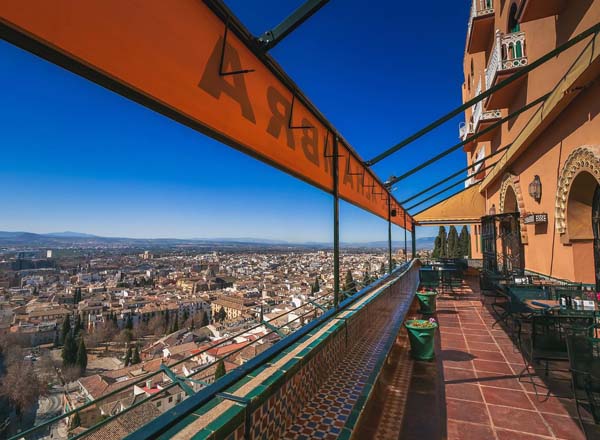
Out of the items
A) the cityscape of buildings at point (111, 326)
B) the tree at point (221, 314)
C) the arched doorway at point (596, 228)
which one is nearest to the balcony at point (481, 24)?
the arched doorway at point (596, 228)

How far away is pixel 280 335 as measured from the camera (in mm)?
2406

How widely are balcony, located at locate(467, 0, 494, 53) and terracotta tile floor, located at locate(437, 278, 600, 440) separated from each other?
Answer: 8.31 metres

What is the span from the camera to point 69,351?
2514 millimetres

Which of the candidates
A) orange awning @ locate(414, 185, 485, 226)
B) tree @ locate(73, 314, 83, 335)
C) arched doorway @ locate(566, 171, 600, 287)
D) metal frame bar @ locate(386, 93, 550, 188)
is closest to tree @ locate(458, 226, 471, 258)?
orange awning @ locate(414, 185, 485, 226)

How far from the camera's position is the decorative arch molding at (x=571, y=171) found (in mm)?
3889

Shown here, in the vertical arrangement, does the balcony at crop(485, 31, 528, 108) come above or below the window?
below

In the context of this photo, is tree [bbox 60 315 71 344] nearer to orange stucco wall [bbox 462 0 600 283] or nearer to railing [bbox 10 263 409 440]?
railing [bbox 10 263 409 440]

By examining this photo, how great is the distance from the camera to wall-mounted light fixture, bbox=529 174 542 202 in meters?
5.79

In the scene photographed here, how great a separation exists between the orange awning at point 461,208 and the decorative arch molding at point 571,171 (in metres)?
6.44

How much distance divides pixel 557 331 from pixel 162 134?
20.9ft

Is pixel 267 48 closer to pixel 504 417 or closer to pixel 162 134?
pixel 504 417

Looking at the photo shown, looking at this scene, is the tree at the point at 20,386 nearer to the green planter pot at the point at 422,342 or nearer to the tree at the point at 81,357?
the tree at the point at 81,357

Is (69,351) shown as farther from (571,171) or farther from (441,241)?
(441,241)

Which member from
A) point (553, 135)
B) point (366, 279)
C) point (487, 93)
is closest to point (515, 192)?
point (553, 135)
